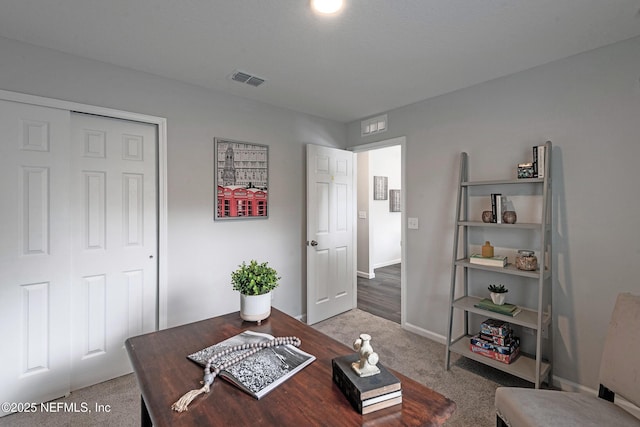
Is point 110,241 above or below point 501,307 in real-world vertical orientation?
above

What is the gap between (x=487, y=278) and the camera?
2611 mm

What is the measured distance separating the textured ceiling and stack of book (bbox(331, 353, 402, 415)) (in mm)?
1769

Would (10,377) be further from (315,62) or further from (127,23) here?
(315,62)

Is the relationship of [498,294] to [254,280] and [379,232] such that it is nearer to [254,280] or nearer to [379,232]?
[254,280]

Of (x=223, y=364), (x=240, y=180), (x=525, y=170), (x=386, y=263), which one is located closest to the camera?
(x=223, y=364)

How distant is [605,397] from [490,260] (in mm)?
1049

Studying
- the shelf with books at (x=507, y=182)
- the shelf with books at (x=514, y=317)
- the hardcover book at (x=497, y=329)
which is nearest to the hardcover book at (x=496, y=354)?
the hardcover book at (x=497, y=329)

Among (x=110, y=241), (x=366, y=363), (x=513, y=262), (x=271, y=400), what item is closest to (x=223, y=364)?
(x=271, y=400)

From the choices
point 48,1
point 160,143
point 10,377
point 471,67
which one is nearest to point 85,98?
point 160,143

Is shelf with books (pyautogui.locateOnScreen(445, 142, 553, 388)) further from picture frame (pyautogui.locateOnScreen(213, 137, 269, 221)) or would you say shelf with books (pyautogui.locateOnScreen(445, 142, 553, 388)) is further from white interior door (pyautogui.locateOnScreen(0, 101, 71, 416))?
white interior door (pyautogui.locateOnScreen(0, 101, 71, 416))

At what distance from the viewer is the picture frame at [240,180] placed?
281 cm

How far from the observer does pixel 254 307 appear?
156cm

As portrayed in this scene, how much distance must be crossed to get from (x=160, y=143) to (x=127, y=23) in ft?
2.99

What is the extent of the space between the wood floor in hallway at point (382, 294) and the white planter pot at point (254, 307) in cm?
236
